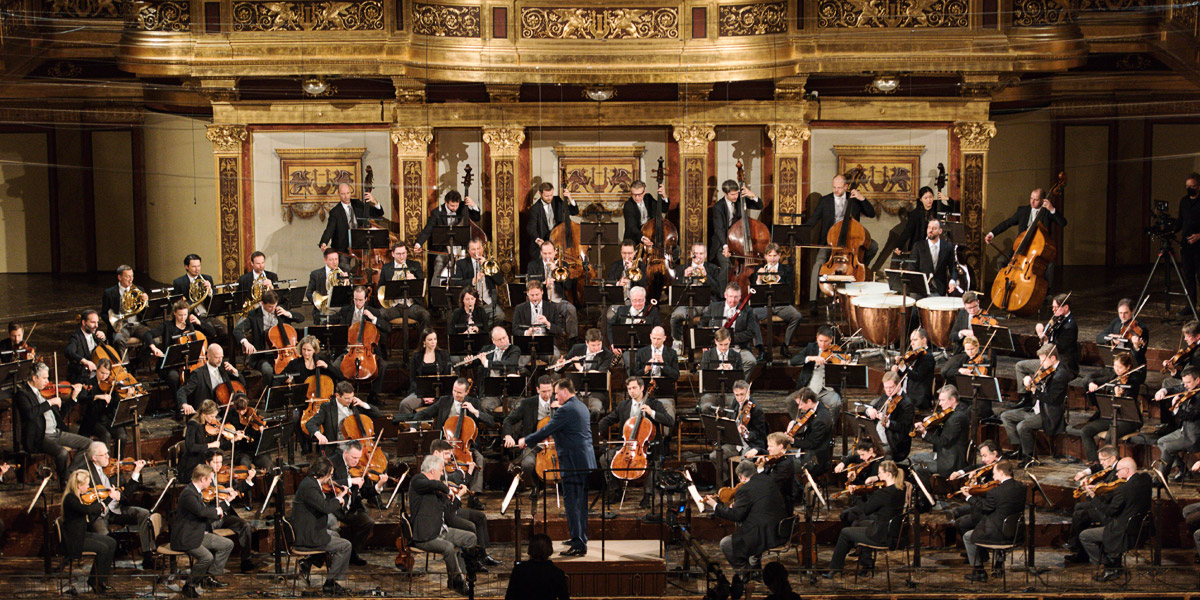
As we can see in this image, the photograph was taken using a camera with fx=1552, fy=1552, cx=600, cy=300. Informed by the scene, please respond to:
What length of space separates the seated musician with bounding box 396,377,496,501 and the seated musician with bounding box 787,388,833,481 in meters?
2.27

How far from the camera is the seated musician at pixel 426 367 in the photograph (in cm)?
1205

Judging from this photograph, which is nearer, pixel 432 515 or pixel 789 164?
pixel 432 515

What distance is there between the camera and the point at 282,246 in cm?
1584

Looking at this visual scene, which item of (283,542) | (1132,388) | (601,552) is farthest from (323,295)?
(1132,388)

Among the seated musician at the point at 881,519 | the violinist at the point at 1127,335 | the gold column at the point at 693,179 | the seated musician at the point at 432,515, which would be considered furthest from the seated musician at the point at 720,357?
the gold column at the point at 693,179

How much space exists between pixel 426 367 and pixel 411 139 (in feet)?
13.5

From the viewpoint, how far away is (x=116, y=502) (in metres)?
10.6

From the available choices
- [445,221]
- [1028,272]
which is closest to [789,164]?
[1028,272]

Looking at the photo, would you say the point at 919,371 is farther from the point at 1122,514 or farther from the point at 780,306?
the point at 1122,514

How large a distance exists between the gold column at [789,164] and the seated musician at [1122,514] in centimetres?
577

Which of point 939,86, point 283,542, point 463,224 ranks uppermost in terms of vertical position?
point 939,86

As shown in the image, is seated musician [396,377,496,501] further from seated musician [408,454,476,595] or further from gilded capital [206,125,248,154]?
gilded capital [206,125,248,154]

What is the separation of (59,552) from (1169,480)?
25.8ft

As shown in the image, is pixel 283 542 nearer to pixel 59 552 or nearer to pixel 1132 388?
pixel 59 552
